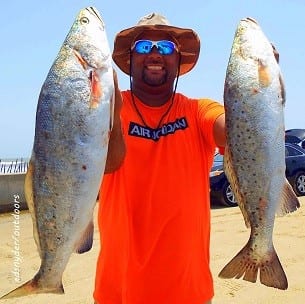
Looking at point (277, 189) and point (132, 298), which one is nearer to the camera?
point (277, 189)

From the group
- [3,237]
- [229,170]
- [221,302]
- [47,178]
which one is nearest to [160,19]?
[229,170]

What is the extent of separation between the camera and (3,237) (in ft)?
34.8

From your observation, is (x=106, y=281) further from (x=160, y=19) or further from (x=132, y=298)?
(x=160, y=19)

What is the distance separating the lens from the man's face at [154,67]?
3469 mm

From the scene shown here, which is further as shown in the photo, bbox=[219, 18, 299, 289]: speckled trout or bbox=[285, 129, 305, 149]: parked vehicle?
bbox=[285, 129, 305, 149]: parked vehicle

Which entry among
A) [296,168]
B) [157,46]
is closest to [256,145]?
[157,46]

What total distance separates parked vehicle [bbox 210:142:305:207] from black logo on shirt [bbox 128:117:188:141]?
10.1m

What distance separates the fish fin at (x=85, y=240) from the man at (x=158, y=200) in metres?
0.58

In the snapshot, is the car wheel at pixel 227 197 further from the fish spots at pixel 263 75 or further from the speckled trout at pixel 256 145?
the fish spots at pixel 263 75

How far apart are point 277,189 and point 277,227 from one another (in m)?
7.23

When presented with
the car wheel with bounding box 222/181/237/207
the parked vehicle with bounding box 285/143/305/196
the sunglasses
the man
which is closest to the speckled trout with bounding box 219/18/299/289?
the man

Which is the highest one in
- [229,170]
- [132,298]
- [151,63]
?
[151,63]

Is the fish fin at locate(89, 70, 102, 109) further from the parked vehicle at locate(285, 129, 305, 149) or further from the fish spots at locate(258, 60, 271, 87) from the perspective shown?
the parked vehicle at locate(285, 129, 305, 149)

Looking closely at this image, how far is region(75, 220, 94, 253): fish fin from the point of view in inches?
109
